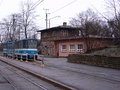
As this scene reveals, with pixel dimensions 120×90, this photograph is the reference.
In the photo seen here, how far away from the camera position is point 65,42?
5178 cm

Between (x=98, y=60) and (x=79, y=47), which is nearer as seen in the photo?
(x=98, y=60)

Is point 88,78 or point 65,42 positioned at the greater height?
point 65,42

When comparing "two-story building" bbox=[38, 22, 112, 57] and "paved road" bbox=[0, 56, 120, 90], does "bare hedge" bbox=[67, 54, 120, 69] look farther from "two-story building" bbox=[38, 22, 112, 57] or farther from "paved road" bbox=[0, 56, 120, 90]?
"two-story building" bbox=[38, 22, 112, 57]

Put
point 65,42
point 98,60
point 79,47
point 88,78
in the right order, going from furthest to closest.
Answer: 1. point 65,42
2. point 79,47
3. point 98,60
4. point 88,78

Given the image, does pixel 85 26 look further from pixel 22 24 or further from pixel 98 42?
pixel 22 24

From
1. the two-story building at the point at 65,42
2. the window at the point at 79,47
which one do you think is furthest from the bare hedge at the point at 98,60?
the window at the point at 79,47

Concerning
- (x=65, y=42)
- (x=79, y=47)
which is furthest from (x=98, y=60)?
(x=65, y=42)

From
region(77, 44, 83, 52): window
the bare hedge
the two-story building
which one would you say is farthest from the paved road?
region(77, 44, 83, 52): window

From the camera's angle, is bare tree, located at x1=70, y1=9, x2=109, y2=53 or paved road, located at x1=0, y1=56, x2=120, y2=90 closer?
paved road, located at x1=0, y1=56, x2=120, y2=90

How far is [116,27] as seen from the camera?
29.3 m

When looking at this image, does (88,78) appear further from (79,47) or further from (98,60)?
(79,47)

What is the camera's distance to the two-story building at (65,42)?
40719 millimetres

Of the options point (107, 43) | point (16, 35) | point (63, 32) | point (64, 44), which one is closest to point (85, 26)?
point (107, 43)

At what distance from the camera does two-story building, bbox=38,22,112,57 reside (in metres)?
40.7
